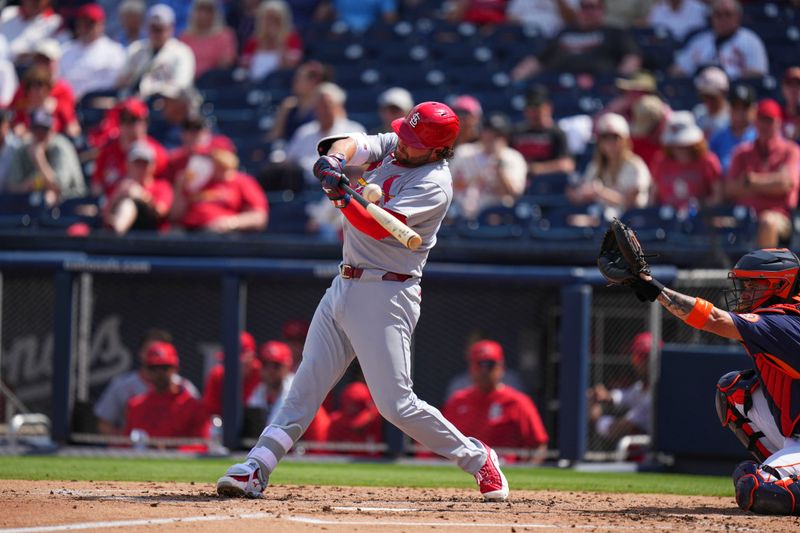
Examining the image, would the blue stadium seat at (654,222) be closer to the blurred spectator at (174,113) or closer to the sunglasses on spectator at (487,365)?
the sunglasses on spectator at (487,365)

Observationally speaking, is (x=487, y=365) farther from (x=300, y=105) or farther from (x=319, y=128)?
(x=300, y=105)

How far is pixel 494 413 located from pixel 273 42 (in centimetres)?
603

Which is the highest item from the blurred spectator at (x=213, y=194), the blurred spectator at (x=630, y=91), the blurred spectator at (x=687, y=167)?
the blurred spectator at (x=630, y=91)

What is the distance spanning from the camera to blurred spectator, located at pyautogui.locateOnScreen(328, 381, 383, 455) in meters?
8.34

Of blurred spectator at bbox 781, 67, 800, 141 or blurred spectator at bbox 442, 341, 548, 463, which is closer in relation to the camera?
blurred spectator at bbox 442, 341, 548, 463

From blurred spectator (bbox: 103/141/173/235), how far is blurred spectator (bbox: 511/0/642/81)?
3753mm

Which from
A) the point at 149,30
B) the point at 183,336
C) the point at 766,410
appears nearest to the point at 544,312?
the point at 183,336

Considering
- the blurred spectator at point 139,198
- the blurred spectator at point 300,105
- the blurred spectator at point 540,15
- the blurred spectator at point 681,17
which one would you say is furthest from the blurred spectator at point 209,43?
the blurred spectator at point 681,17

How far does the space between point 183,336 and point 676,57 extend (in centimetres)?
531

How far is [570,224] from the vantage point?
30.5ft

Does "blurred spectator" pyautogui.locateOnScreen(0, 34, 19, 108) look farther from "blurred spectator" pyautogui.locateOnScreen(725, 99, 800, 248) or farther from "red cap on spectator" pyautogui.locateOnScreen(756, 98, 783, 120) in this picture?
"red cap on spectator" pyautogui.locateOnScreen(756, 98, 783, 120)

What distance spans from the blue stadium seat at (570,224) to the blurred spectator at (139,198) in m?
2.86

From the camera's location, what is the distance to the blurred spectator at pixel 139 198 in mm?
9578

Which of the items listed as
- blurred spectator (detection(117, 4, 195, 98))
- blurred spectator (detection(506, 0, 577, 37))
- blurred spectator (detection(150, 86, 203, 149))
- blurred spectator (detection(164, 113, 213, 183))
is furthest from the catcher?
blurred spectator (detection(117, 4, 195, 98))
